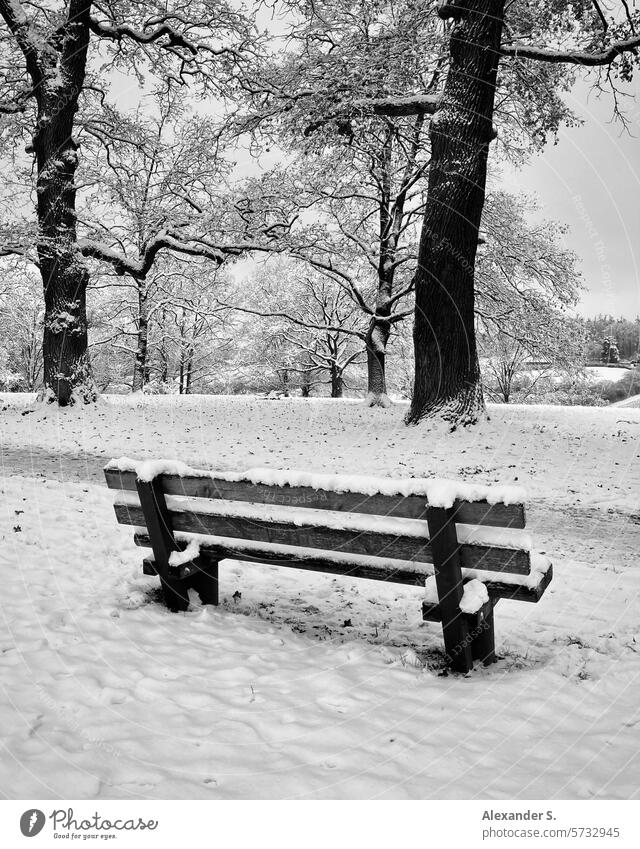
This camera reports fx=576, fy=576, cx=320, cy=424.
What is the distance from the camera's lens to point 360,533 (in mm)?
3527

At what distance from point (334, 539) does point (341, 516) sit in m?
0.15

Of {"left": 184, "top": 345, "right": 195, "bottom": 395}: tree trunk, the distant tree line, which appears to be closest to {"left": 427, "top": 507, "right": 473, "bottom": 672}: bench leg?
the distant tree line

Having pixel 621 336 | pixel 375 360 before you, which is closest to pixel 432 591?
pixel 375 360

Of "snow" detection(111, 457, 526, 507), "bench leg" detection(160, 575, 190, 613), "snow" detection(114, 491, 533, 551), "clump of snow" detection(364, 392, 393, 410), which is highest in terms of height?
"clump of snow" detection(364, 392, 393, 410)

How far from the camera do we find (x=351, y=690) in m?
3.19

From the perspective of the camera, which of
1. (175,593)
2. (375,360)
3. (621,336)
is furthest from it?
(621,336)

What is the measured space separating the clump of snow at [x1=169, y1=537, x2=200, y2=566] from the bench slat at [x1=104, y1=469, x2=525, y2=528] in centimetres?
47

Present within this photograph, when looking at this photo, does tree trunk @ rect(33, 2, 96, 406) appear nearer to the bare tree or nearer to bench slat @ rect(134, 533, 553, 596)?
the bare tree

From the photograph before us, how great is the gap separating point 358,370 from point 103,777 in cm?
3932

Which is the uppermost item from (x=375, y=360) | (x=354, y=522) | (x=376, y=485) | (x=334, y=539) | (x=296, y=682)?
(x=375, y=360)

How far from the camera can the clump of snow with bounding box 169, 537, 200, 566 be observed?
4090 millimetres

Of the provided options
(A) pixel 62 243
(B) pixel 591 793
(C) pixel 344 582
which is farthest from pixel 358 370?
(B) pixel 591 793

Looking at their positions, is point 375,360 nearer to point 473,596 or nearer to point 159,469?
point 159,469
